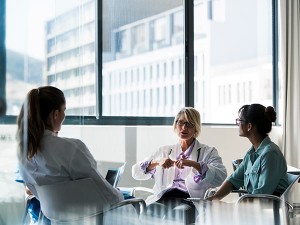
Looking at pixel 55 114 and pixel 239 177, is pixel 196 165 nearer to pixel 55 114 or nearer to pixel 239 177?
pixel 239 177

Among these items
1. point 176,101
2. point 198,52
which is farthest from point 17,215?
point 198,52

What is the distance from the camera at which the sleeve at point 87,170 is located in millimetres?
1481

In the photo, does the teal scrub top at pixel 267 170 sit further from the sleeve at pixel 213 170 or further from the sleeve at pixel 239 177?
the sleeve at pixel 213 170

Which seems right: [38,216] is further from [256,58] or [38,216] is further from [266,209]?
[256,58]

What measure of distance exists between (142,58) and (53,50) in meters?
1.10

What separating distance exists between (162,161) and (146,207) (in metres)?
0.50

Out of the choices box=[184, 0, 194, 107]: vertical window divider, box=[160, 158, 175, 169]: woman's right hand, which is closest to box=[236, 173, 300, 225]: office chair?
box=[160, 158, 175, 169]: woman's right hand

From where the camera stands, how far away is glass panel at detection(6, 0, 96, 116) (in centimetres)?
135

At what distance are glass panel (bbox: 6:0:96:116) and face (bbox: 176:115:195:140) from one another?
0.49m

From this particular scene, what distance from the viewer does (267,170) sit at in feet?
6.00

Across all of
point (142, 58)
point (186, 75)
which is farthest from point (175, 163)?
point (186, 75)

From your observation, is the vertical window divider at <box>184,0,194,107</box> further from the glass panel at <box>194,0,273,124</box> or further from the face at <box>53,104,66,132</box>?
the face at <box>53,104,66,132</box>

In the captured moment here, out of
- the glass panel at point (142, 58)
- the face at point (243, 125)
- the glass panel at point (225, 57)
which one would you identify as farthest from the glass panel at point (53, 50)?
the glass panel at point (225, 57)

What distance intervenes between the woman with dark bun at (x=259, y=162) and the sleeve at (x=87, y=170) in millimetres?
572
